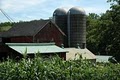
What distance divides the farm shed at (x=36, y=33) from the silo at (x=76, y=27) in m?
2.98

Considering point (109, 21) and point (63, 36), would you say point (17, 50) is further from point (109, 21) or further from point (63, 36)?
point (63, 36)

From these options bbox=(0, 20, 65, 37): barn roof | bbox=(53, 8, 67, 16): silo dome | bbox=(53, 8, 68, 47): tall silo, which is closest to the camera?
bbox=(0, 20, 65, 37): barn roof

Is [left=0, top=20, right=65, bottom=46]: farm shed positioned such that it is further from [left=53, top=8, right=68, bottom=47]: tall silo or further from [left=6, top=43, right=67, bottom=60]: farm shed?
[left=6, top=43, right=67, bottom=60]: farm shed

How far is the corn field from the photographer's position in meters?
10.5

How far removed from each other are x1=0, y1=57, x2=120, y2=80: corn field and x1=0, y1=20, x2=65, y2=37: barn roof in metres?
41.3

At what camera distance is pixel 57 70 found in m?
10.6

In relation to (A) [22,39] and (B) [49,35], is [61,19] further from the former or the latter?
Answer: (A) [22,39]

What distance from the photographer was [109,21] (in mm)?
33531

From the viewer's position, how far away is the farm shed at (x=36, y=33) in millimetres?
52750

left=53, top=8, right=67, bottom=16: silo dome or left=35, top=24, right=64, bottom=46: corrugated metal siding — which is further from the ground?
left=53, top=8, right=67, bottom=16: silo dome

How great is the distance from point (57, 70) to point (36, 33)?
1648 inches

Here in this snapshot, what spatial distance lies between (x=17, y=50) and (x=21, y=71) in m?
25.7

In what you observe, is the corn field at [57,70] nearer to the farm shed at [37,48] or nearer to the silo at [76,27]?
the farm shed at [37,48]

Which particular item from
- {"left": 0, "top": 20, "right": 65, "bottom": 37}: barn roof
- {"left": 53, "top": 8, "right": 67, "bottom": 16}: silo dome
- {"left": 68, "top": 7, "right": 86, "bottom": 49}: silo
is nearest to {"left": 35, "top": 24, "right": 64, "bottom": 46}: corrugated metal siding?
{"left": 0, "top": 20, "right": 65, "bottom": 37}: barn roof
